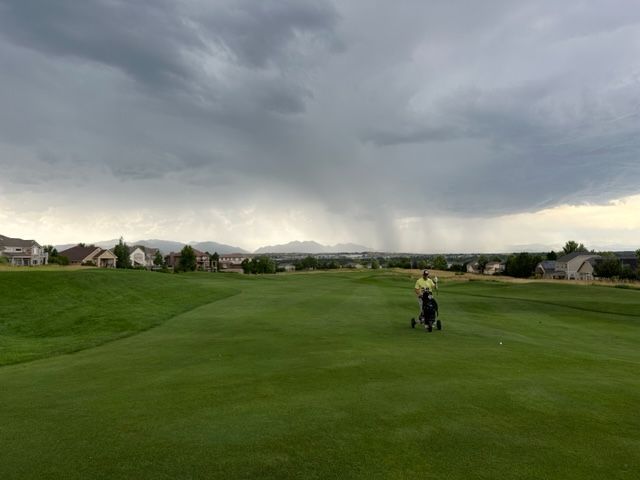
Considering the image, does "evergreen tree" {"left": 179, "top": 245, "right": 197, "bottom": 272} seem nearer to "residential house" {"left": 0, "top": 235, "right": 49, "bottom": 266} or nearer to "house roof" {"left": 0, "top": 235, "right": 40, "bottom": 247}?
"residential house" {"left": 0, "top": 235, "right": 49, "bottom": 266}

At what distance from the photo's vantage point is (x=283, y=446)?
525 cm

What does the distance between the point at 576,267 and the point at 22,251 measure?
141503mm

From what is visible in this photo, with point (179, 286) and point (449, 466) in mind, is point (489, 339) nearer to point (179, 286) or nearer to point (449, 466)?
point (449, 466)

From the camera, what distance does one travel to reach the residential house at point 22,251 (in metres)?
89.9

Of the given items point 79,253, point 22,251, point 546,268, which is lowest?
point 546,268

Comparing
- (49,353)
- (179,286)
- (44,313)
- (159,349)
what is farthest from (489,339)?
(179,286)

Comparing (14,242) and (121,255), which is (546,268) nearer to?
(121,255)

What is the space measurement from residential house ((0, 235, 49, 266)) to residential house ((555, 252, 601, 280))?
436ft

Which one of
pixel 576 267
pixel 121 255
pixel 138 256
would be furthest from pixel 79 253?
pixel 576 267

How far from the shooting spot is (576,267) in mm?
118438

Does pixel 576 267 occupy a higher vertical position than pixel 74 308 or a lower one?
higher

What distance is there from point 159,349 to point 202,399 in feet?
23.2

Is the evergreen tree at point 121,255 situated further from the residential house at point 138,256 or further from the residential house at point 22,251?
the residential house at point 138,256

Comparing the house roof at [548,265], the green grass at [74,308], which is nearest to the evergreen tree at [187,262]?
the green grass at [74,308]
